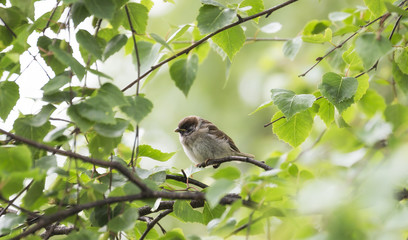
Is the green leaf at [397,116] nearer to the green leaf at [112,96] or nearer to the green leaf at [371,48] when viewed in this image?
the green leaf at [371,48]

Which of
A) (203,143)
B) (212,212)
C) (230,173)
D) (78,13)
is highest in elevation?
(78,13)

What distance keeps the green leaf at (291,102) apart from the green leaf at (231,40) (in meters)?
0.20

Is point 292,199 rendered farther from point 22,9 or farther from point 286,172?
point 22,9

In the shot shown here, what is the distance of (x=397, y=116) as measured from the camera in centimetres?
81

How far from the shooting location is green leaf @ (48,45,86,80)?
42.4 inches

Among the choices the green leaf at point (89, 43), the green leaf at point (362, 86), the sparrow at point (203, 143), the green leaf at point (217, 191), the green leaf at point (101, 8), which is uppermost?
the green leaf at point (101, 8)

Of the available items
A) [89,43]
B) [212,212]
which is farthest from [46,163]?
[212,212]

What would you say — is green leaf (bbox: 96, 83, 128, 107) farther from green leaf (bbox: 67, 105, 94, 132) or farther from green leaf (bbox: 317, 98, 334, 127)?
green leaf (bbox: 317, 98, 334, 127)

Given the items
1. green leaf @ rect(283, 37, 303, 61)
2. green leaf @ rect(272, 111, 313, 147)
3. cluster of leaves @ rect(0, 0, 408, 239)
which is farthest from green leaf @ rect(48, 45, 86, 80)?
green leaf @ rect(283, 37, 303, 61)

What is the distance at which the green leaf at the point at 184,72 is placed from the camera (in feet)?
4.21

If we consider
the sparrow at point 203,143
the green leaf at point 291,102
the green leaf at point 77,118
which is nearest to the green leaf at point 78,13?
the green leaf at point 77,118

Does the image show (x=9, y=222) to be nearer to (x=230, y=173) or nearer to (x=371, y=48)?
(x=230, y=173)

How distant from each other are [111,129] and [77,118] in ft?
0.27

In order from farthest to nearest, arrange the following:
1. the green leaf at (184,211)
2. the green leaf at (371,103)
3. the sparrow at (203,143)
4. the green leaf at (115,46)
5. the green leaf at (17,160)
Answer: the sparrow at (203,143) → the green leaf at (371,103) → the green leaf at (184,211) → the green leaf at (115,46) → the green leaf at (17,160)
